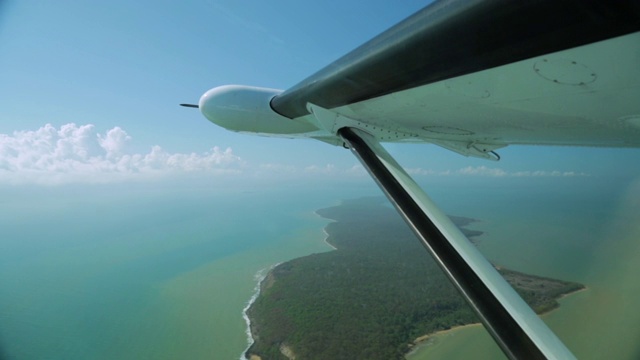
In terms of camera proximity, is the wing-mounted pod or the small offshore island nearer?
the wing-mounted pod

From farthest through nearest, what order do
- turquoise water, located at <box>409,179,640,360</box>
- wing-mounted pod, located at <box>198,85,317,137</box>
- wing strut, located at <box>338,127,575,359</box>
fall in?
1. turquoise water, located at <box>409,179,640,360</box>
2. wing-mounted pod, located at <box>198,85,317,137</box>
3. wing strut, located at <box>338,127,575,359</box>

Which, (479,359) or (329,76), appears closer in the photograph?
(329,76)

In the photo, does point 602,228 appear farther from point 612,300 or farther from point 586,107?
point 586,107

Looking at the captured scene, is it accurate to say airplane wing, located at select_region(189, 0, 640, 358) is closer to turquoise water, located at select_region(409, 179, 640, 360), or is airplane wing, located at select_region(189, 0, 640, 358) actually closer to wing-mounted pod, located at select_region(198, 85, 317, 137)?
wing-mounted pod, located at select_region(198, 85, 317, 137)

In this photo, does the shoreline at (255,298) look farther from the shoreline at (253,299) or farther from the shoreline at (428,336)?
the shoreline at (428,336)

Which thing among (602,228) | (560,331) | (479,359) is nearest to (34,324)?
(479,359)

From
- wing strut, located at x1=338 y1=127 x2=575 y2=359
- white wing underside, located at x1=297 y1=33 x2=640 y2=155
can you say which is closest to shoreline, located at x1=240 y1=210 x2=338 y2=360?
wing strut, located at x1=338 y1=127 x2=575 y2=359

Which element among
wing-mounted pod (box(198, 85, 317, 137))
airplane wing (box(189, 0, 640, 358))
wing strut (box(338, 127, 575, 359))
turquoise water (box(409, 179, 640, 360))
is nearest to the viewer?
airplane wing (box(189, 0, 640, 358))
